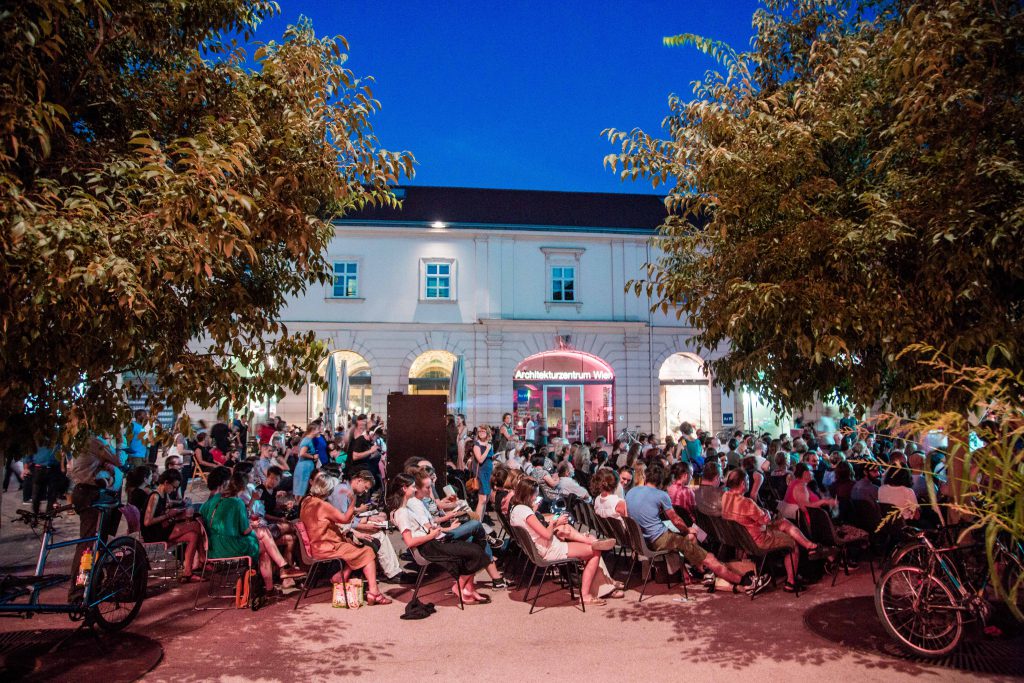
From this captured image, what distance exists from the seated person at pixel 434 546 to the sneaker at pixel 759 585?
9.83 ft

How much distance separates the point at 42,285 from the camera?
3.81 m

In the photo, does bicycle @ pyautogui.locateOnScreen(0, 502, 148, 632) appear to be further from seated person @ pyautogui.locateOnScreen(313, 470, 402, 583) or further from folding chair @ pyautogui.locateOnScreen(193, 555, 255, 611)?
seated person @ pyautogui.locateOnScreen(313, 470, 402, 583)

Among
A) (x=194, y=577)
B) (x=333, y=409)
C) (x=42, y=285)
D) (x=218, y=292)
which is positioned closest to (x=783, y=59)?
(x=218, y=292)

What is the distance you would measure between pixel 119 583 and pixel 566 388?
21.4 meters

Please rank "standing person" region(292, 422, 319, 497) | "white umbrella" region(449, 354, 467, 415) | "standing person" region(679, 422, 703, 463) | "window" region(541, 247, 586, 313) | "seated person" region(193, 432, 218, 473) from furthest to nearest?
1. "window" region(541, 247, 586, 313)
2. "white umbrella" region(449, 354, 467, 415)
3. "standing person" region(679, 422, 703, 463)
4. "seated person" region(193, 432, 218, 473)
5. "standing person" region(292, 422, 319, 497)

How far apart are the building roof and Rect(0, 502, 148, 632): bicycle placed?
818 inches

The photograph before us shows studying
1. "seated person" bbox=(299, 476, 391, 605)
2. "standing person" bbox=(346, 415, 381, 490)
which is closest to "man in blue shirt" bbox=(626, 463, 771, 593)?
"seated person" bbox=(299, 476, 391, 605)

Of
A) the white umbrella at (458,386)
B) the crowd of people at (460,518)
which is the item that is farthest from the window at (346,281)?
the crowd of people at (460,518)

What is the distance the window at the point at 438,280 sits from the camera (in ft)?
87.0

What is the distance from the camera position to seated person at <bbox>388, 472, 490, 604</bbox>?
294 inches

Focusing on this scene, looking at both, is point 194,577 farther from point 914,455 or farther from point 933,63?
point 914,455

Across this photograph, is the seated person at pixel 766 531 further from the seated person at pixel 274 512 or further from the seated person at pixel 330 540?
the seated person at pixel 274 512

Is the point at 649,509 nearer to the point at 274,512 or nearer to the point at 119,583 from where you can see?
the point at 274,512

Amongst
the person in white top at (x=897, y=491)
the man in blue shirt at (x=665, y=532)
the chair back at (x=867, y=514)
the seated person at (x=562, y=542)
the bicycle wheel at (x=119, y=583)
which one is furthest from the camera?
the chair back at (x=867, y=514)
